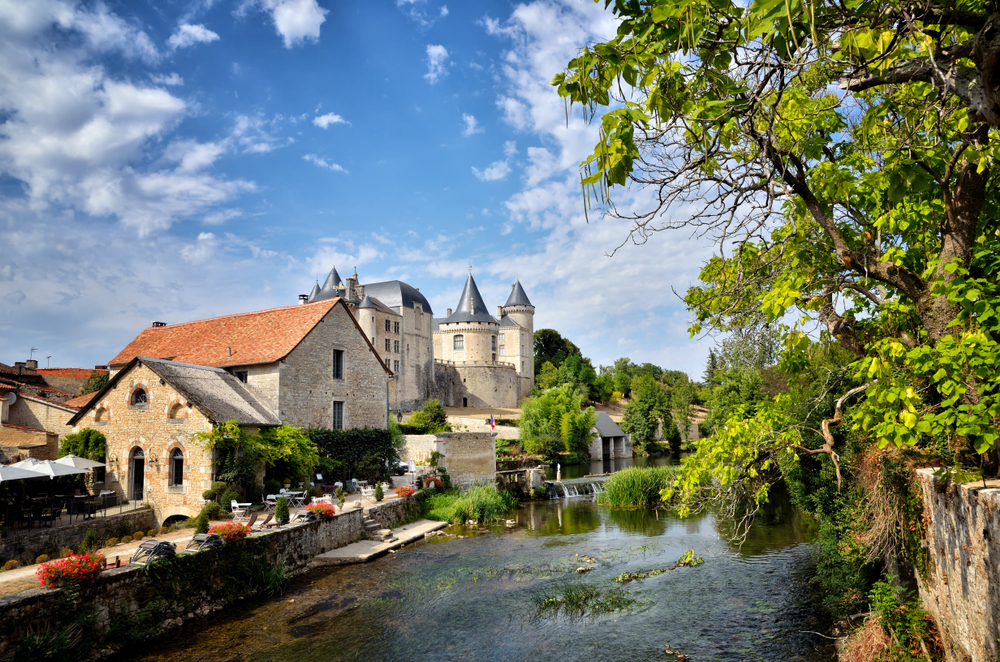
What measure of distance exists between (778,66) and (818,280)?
2409mm

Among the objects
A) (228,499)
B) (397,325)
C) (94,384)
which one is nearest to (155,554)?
(228,499)

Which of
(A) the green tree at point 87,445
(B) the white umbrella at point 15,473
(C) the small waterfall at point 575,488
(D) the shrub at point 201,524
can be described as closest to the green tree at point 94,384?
(A) the green tree at point 87,445

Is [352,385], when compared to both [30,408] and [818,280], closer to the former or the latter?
[30,408]

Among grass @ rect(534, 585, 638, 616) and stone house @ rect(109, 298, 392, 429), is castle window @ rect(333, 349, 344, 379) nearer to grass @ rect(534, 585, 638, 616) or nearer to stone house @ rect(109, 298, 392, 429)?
stone house @ rect(109, 298, 392, 429)

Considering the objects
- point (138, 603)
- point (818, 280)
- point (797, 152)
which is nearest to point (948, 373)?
point (818, 280)

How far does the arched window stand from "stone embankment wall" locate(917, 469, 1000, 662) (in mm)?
17041

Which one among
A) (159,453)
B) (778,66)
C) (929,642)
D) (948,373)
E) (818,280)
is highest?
(778,66)

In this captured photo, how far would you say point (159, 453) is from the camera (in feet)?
55.5

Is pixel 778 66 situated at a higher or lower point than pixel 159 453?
higher

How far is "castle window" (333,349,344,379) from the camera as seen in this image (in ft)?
73.1

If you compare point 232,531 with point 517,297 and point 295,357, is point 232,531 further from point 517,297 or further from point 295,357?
point 517,297

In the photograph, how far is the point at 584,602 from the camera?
11.1 metres

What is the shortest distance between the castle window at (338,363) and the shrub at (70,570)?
13.2 m

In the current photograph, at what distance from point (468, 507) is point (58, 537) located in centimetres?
1154
